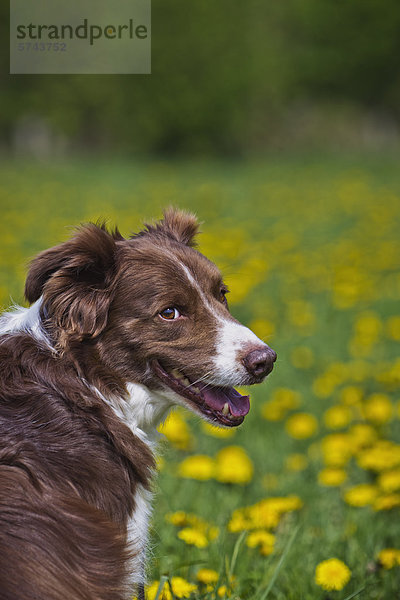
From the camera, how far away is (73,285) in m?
2.41

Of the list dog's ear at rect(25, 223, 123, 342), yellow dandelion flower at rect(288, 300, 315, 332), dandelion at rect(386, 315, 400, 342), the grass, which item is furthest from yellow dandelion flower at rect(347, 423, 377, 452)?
yellow dandelion flower at rect(288, 300, 315, 332)

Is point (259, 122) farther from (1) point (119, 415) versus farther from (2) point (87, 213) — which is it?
(1) point (119, 415)

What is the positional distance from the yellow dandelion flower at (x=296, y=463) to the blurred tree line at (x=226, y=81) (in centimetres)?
2530

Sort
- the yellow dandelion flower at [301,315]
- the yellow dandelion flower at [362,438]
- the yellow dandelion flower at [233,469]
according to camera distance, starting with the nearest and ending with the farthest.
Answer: the yellow dandelion flower at [233,469]
the yellow dandelion flower at [362,438]
the yellow dandelion flower at [301,315]

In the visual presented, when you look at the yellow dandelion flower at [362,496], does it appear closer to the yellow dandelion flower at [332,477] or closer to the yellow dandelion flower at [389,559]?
the yellow dandelion flower at [332,477]

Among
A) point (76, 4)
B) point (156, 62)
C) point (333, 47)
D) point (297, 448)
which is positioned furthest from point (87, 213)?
point (333, 47)

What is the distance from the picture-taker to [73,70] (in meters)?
29.0

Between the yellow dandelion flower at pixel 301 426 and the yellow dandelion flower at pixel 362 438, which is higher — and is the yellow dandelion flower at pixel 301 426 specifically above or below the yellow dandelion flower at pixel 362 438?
below

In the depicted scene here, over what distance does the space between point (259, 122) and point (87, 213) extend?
852 inches

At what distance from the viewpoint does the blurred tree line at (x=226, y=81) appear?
28219 mm

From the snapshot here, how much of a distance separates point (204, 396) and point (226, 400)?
10 centimetres

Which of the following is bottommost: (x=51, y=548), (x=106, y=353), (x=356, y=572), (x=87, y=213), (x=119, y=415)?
(x=356, y=572)

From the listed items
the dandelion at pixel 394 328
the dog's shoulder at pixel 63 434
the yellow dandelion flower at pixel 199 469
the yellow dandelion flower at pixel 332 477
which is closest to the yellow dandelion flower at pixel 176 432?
the yellow dandelion flower at pixel 199 469

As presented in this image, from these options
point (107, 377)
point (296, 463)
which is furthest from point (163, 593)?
point (296, 463)
